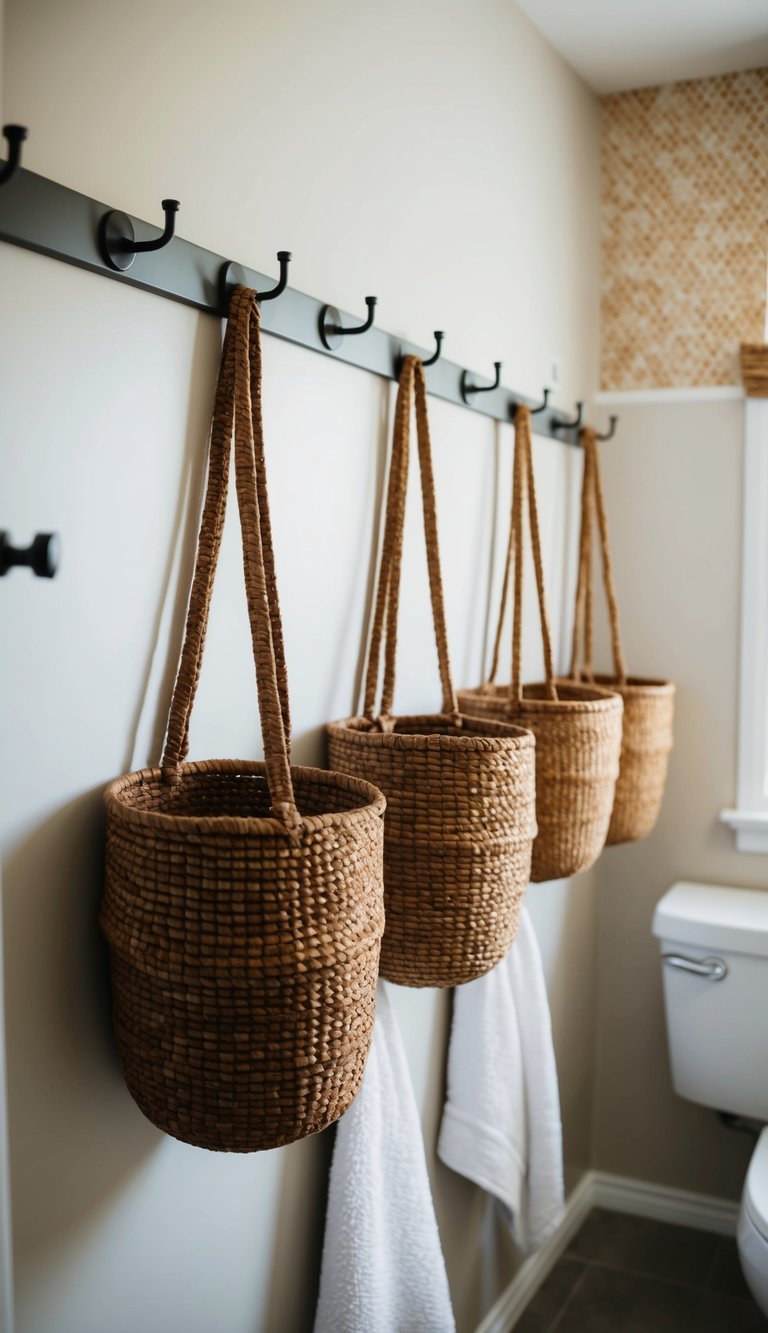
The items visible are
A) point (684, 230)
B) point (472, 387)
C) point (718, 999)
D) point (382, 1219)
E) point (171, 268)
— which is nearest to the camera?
point (171, 268)

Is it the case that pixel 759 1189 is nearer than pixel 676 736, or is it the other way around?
pixel 759 1189

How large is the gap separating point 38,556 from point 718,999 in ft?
5.32

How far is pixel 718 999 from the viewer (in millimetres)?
1940

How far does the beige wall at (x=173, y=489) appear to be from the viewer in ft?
2.73

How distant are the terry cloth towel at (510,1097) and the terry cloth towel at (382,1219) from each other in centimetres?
26

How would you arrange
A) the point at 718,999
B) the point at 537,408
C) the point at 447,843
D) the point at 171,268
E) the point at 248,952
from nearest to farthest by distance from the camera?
the point at 248,952 < the point at 171,268 < the point at 447,843 < the point at 537,408 < the point at 718,999

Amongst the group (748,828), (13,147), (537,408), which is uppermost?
(537,408)

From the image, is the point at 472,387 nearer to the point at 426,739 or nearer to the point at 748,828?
the point at 426,739

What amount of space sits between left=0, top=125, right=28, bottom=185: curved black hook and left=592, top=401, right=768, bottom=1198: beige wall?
1627 mm

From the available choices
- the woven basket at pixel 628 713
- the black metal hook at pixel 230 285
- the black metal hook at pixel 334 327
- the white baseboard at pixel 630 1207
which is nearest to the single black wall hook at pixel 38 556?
the black metal hook at pixel 230 285

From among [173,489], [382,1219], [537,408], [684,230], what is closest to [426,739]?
[173,489]

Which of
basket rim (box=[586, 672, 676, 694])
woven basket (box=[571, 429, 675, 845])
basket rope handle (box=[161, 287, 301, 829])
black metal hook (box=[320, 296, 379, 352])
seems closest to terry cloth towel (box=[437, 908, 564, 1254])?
woven basket (box=[571, 429, 675, 845])

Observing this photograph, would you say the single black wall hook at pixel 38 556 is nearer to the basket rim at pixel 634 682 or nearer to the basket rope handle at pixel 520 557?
the basket rope handle at pixel 520 557

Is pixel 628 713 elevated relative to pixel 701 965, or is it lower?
elevated
